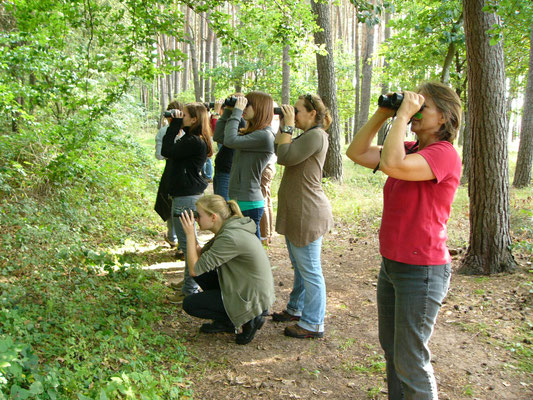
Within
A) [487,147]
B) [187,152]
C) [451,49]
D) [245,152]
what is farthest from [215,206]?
[451,49]

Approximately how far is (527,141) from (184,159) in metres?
9.66

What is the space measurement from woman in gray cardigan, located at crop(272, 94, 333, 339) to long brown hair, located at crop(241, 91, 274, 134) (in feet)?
1.57

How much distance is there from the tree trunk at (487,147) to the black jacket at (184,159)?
3.28 m

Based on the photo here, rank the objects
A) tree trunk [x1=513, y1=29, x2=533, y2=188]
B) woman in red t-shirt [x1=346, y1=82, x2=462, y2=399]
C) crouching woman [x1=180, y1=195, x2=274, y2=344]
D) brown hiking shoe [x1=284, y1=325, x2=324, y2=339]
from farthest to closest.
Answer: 1. tree trunk [x1=513, y1=29, x2=533, y2=188]
2. brown hiking shoe [x1=284, y1=325, x2=324, y2=339]
3. crouching woman [x1=180, y1=195, x2=274, y2=344]
4. woman in red t-shirt [x1=346, y1=82, x2=462, y2=399]

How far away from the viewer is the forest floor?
3.13 metres

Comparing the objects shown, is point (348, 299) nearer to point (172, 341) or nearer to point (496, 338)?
point (496, 338)

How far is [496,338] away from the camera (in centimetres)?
392

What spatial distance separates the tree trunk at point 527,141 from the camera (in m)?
10.4

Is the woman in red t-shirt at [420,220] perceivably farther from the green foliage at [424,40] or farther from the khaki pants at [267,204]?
the green foliage at [424,40]

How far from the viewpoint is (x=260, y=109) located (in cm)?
415

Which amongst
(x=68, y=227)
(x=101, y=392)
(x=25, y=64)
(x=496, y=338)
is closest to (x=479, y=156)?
(x=496, y=338)

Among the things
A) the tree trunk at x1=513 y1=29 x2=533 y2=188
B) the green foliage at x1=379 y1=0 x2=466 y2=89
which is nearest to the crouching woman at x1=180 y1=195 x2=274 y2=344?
the green foliage at x1=379 y1=0 x2=466 y2=89

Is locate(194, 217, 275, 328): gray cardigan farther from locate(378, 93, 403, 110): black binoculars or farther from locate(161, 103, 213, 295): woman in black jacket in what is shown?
locate(378, 93, 403, 110): black binoculars

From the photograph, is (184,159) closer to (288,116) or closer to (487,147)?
(288,116)
